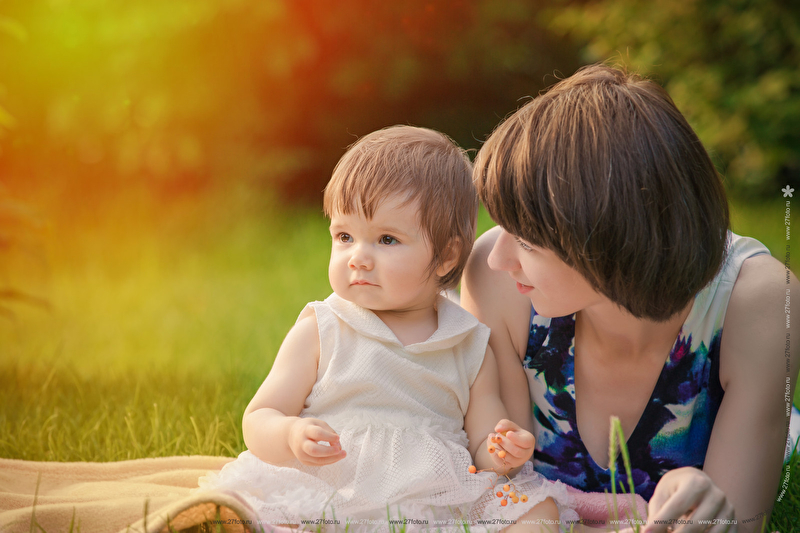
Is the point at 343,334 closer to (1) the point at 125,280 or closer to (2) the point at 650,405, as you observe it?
(2) the point at 650,405

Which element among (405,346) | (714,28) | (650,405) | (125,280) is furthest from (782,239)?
(125,280)

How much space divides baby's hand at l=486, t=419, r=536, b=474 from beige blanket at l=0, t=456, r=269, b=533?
506mm

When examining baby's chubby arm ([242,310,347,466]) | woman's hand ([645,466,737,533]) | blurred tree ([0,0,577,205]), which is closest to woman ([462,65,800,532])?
woman's hand ([645,466,737,533])

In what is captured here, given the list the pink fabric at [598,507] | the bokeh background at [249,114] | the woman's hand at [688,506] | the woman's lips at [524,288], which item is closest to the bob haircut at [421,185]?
the woman's lips at [524,288]

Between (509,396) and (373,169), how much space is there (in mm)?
673

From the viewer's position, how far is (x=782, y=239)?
435cm

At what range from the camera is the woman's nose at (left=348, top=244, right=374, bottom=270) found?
5.21 ft

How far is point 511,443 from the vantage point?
1.43m

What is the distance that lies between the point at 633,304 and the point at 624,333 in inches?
Answer: 10.6

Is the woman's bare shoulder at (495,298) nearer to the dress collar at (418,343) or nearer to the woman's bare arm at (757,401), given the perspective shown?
the dress collar at (418,343)

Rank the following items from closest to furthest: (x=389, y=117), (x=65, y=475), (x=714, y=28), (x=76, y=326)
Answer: (x=65, y=475) → (x=76, y=326) → (x=714, y=28) → (x=389, y=117)

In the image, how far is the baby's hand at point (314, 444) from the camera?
4.44 feet

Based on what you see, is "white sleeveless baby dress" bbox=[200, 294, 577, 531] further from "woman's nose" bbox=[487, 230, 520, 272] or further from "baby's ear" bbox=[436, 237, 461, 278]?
"woman's nose" bbox=[487, 230, 520, 272]

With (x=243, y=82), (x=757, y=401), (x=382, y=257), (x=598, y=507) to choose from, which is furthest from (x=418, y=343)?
(x=243, y=82)
